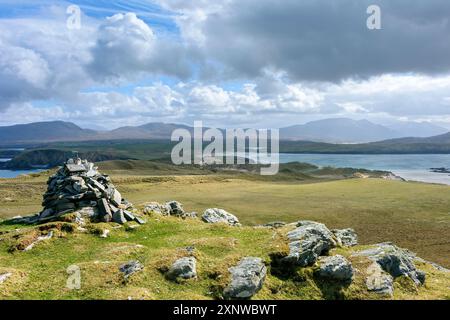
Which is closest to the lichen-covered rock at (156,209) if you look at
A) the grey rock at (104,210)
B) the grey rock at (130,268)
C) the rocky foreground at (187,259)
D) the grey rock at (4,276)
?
the rocky foreground at (187,259)

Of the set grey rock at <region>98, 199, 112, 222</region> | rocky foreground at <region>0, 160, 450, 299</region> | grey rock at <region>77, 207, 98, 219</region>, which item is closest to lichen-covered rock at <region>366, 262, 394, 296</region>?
rocky foreground at <region>0, 160, 450, 299</region>

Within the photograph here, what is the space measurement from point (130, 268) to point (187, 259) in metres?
2.78

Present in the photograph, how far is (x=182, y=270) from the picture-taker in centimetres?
2039

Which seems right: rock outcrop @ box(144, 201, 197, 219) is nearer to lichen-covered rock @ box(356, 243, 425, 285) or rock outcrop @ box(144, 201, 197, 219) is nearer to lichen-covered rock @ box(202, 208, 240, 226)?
lichen-covered rock @ box(202, 208, 240, 226)

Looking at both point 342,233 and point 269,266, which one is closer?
point 269,266

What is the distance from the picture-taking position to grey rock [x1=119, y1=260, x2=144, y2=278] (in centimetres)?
2000

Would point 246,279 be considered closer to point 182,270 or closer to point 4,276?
point 182,270

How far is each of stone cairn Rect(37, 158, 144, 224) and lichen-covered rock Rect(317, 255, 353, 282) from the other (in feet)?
43.4

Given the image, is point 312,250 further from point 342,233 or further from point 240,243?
point 342,233

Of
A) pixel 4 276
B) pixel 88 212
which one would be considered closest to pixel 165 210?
pixel 88 212
